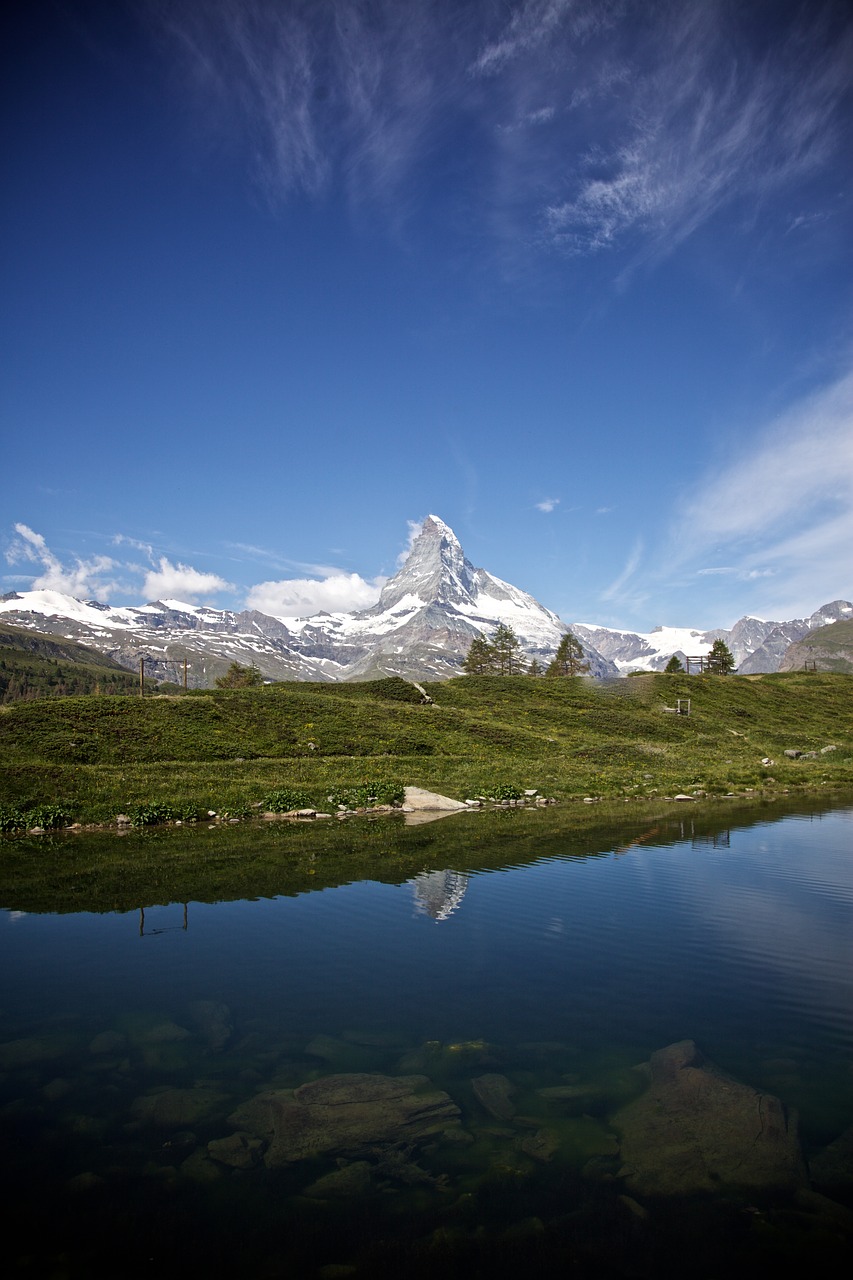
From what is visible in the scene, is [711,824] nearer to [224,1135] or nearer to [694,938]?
[694,938]

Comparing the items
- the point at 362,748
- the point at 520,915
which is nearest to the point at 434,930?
the point at 520,915

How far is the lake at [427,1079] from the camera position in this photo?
7.15m

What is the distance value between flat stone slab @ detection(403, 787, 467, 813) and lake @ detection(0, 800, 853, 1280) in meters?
16.7

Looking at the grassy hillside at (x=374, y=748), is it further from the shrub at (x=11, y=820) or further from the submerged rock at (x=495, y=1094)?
the submerged rock at (x=495, y=1094)

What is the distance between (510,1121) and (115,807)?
28.7 metres

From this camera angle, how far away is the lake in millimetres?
7152

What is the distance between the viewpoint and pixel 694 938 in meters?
16.4

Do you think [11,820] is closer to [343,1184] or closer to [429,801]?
[429,801]

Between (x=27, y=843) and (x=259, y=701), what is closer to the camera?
(x=27, y=843)

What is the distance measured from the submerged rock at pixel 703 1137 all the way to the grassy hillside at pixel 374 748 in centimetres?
2792

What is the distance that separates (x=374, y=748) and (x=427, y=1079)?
44303 millimetres

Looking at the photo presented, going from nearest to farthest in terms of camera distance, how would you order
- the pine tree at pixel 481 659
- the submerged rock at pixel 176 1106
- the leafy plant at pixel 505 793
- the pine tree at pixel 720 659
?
the submerged rock at pixel 176 1106 → the leafy plant at pixel 505 793 → the pine tree at pixel 481 659 → the pine tree at pixel 720 659

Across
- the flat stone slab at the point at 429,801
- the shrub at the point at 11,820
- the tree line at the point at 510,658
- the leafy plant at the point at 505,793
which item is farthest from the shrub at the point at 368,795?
the tree line at the point at 510,658

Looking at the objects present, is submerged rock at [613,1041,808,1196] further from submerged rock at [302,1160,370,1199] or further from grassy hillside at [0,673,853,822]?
grassy hillside at [0,673,853,822]
